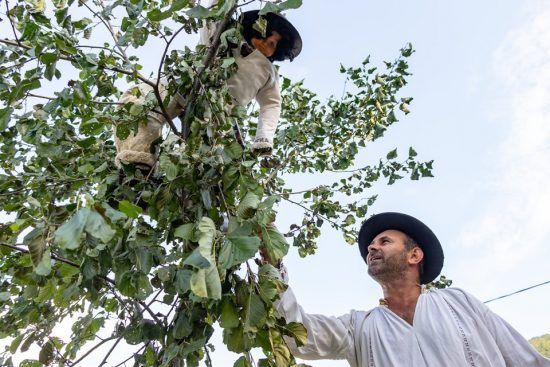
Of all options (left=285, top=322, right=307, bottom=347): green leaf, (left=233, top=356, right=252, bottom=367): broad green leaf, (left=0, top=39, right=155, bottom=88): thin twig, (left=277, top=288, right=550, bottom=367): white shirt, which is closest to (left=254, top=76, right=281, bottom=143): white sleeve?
(left=0, top=39, right=155, bottom=88): thin twig

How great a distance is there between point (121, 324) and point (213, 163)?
980 millimetres

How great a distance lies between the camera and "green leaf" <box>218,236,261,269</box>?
3.90 ft

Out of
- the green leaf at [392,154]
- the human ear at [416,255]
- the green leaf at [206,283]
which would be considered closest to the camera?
the green leaf at [206,283]

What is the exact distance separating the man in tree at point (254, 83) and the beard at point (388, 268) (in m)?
Answer: 0.77

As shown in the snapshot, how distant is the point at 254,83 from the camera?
264 cm

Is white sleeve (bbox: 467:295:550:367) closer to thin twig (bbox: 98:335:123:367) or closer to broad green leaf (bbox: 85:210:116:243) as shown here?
thin twig (bbox: 98:335:123:367)

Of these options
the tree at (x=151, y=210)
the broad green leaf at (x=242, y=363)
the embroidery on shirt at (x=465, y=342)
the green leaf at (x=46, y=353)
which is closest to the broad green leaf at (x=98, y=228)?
the tree at (x=151, y=210)

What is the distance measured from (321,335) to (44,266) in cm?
128

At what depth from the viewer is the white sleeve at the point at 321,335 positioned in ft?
6.41

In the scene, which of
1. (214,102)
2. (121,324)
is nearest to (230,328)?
(214,102)

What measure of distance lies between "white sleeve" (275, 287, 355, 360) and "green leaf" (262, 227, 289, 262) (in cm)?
57

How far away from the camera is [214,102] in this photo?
5.73 ft

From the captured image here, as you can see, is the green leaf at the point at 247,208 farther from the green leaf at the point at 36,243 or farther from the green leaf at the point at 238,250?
the green leaf at the point at 36,243

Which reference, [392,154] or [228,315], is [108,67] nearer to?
[228,315]
